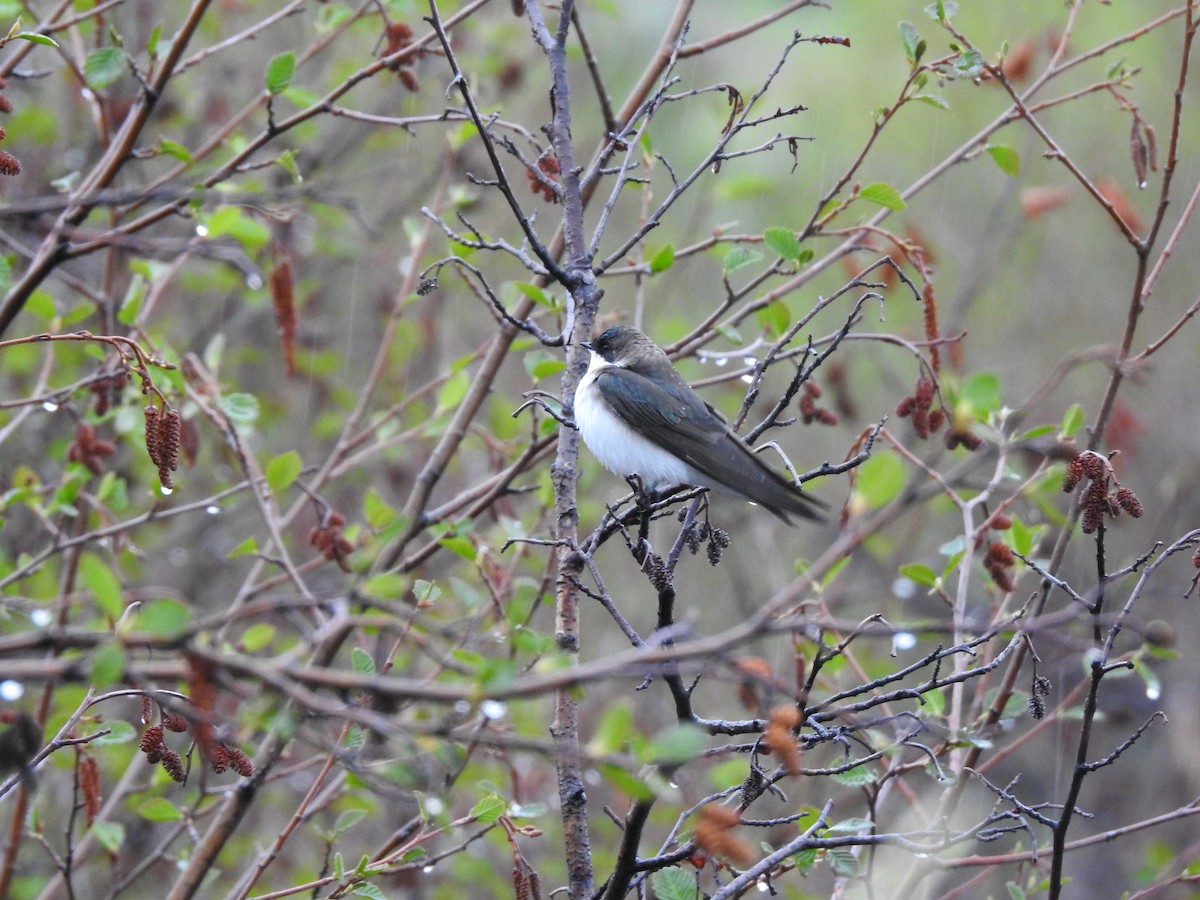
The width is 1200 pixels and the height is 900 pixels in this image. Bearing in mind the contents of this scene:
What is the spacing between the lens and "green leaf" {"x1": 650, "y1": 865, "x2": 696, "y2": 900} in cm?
279

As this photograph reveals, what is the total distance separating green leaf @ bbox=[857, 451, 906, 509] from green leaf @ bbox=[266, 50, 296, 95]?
116 inches

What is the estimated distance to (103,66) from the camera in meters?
3.84

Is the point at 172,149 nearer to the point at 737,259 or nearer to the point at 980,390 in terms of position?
the point at 737,259

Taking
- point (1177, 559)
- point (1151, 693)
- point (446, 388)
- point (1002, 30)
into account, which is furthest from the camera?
point (1002, 30)

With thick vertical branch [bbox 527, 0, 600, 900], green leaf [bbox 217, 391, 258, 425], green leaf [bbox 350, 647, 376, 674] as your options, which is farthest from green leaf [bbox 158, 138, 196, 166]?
green leaf [bbox 350, 647, 376, 674]

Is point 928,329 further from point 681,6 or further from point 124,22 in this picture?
point 124,22

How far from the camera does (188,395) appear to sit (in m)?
4.15

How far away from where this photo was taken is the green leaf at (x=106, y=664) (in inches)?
62.5

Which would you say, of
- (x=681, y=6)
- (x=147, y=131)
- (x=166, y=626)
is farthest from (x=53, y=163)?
(x=166, y=626)

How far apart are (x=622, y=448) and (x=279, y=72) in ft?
6.08

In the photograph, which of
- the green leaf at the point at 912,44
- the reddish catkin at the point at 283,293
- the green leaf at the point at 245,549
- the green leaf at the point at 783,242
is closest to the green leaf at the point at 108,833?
the green leaf at the point at 245,549

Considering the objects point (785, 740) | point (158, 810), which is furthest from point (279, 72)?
point (785, 740)

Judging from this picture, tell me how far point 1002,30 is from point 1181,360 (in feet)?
12.2

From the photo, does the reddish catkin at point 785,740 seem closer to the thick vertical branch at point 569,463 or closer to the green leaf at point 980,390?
the thick vertical branch at point 569,463
